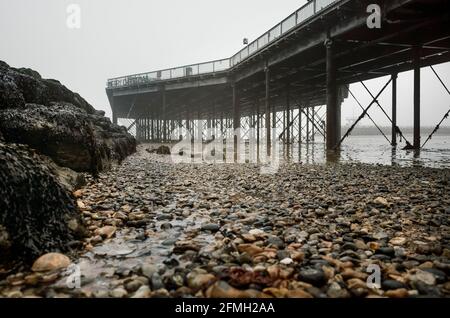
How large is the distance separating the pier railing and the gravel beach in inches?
388

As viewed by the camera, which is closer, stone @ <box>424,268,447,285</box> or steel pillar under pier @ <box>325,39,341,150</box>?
stone @ <box>424,268,447,285</box>

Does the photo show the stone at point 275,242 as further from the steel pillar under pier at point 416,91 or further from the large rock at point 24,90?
the steel pillar under pier at point 416,91

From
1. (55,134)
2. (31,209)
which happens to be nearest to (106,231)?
(31,209)

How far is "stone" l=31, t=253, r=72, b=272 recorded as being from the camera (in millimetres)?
2033

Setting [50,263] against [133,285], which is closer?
[133,285]

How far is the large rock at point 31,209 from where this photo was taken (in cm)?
212

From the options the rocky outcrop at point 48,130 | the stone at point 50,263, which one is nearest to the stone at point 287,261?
the stone at point 50,263

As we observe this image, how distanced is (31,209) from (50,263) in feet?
1.75

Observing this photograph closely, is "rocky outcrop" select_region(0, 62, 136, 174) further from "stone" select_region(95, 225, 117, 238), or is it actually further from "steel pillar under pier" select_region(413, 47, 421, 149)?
"steel pillar under pier" select_region(413, 47, 421, 149)

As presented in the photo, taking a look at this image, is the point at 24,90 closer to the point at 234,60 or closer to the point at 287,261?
the point at 287,261

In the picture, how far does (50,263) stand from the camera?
6.79ft

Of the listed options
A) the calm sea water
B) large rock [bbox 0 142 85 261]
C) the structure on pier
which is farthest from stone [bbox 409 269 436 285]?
the structure on pier
